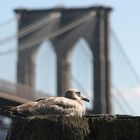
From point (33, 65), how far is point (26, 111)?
33.5 metres

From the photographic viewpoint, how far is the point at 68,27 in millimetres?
37719

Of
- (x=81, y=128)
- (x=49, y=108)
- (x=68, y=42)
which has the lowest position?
(x=81, y=128)

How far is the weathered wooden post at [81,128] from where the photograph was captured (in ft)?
11.9

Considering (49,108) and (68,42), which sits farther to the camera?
(68,42)

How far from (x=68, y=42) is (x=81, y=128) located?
33623 mm

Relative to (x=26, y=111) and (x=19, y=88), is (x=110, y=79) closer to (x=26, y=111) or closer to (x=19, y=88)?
(x=19, y=88)

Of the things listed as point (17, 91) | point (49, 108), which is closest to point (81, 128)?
point (49, 108)

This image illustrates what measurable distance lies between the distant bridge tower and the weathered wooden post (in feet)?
103

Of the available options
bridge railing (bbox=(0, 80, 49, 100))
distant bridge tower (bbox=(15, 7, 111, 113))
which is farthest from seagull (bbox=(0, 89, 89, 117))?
distant bridge tower (bbox=(15, 7, 111, 113))

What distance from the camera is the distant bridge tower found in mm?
36469

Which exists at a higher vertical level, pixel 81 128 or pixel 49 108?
pixel 49 108

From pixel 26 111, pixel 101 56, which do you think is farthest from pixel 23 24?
pixel 26 111

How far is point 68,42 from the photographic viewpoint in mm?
37250

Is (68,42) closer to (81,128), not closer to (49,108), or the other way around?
(49,108)
